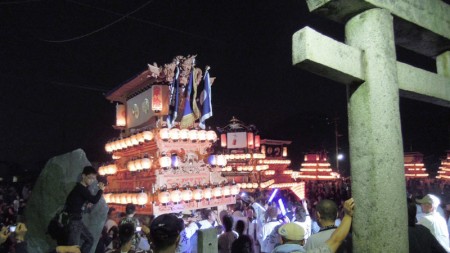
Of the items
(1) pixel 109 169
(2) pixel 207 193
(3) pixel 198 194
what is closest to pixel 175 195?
(3) pixel 198 194

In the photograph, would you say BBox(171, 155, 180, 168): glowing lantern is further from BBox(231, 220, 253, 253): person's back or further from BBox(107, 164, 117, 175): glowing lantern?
BBox(231, 220, 253, 253): person's back

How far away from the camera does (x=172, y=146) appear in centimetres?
1391

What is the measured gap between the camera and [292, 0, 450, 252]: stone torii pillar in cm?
356

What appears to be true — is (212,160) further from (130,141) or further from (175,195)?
(130,141)

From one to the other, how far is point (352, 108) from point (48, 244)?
6.85 metres

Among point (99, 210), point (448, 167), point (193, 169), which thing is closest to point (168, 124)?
point (193, 169)

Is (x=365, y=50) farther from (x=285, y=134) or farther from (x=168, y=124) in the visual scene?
(x=285, y=134)

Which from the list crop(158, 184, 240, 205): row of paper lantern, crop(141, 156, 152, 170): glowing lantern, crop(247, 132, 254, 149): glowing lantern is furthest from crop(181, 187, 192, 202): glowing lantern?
crop(247, 132, 254, 149): glowing lantern

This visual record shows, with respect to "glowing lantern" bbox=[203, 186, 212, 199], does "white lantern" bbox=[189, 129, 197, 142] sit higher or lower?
higher

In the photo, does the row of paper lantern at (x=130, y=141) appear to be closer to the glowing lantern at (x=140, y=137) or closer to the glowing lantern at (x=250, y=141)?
the glowing lantern at (x=140, y=137)

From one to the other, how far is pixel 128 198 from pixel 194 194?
2.83 m

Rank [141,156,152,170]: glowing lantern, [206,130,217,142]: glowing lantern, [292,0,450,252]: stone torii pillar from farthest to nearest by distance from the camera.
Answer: [206,130,217,142]: glowing lantern < [141,156,152,170]: glowing lantern < [292,0,450,252]: stone torii pillar

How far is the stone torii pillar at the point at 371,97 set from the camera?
356cm

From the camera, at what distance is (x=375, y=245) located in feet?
11.7
